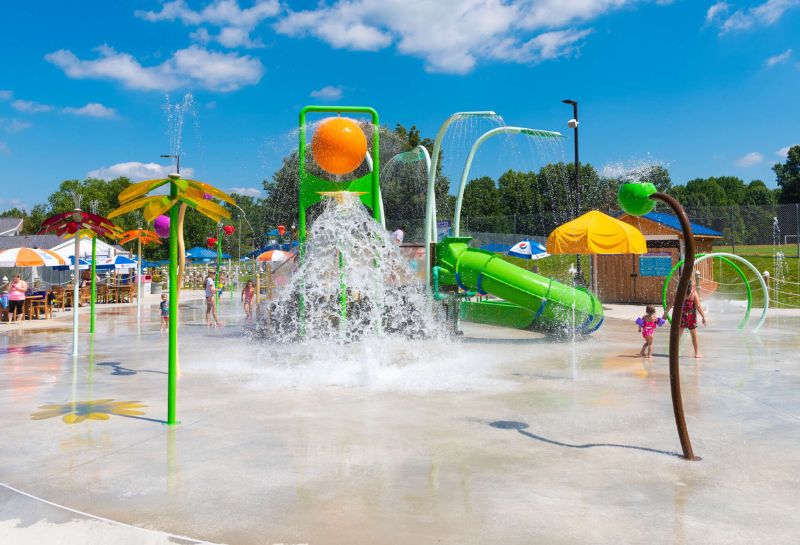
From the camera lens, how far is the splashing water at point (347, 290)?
12344 millimetres

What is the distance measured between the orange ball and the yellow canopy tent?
739 cm

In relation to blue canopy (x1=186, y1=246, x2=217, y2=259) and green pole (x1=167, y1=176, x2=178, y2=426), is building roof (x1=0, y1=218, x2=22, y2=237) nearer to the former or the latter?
blue canopy (x1=186, y1=246, x2=217, y2=259)

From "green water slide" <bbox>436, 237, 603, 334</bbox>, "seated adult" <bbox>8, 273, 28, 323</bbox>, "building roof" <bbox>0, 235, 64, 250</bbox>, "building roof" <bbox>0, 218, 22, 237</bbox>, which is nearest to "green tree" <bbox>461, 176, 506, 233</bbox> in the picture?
"building roof" <bbox>0, 235, 64, 250</bbox>

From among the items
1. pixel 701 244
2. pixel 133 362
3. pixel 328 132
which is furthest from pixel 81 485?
pixel 701 244

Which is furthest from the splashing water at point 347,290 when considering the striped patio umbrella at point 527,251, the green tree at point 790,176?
the green tree at point 790,176

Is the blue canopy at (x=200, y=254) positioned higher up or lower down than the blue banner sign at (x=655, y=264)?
higher up

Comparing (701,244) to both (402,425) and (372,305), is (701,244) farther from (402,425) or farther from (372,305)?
(402,425)

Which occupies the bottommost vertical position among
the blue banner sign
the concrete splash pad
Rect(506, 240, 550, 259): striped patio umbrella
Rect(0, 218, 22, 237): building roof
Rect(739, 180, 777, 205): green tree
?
the concrete splash pad

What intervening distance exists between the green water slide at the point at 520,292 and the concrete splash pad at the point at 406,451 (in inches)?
103

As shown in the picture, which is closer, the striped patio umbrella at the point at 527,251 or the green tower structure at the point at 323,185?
the green tower structure at the point at 323,185

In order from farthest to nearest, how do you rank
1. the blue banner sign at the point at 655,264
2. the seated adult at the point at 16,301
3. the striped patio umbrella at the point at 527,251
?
the striped patio umbrella at the point at 527,251 < the blue banner sign at the point at 655,264 < the seated adult at the point at 16,301

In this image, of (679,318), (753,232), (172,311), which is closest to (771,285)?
(753,232)

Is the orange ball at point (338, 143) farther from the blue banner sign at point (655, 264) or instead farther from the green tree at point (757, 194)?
the green tree at point (757, 194)

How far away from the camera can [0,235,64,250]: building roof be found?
1528 inches
